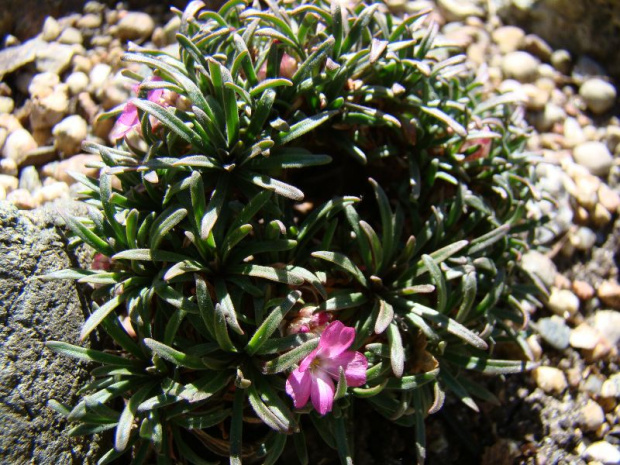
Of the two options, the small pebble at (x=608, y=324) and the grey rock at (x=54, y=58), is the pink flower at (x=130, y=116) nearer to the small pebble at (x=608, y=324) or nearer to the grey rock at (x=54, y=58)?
the grey rock at (x=54, y=58)

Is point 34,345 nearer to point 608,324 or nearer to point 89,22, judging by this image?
point 89,22

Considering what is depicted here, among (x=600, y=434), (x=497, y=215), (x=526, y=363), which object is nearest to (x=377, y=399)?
(x=526, y=363)

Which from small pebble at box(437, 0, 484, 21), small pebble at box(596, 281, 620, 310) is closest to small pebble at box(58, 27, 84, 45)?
small pebble at box(437, 0, 484, 21)

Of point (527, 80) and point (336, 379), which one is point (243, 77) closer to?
point (336, 379)

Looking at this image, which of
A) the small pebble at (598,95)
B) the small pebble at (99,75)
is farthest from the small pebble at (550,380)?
the small pebble at (99,75)

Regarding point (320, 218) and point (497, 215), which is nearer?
point (320, 218)

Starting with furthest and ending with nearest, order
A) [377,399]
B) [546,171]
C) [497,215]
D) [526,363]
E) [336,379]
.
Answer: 1. [546,171]
2. [497,215]
3. [526,363]
4. [377,399]
5. [336,379]

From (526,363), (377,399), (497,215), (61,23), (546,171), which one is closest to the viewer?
(377,399)
